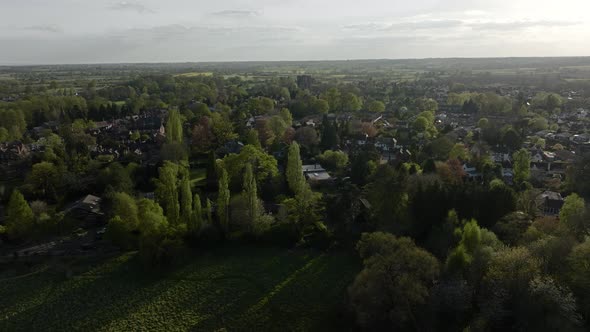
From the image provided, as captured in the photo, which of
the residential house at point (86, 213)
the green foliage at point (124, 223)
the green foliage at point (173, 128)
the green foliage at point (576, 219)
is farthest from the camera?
the green foliage at point (173, 128)

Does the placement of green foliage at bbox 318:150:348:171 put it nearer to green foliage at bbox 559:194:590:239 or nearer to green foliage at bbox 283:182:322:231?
green foliage at bbox 283:182:322:231

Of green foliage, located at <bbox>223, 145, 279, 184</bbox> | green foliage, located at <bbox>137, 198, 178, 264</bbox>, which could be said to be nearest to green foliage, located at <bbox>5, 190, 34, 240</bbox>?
green foliage, located at <bbox>137, 198, 178, 264</bbox>

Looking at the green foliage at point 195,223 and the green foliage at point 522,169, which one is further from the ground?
the green foliage at point 522,169

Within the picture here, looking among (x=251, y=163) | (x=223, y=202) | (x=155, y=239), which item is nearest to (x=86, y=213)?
(x=155, y=239)

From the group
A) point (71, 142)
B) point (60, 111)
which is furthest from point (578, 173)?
point (60, 111)

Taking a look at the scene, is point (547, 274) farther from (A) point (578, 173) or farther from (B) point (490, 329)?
(A) point (578, 173)

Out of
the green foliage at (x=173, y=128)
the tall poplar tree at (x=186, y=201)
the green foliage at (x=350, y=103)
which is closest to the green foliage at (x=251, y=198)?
the tall poplar tree at (x=186, y=201)

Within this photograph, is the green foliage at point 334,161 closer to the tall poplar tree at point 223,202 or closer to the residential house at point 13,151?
the tall poplar tree at point 223,202
